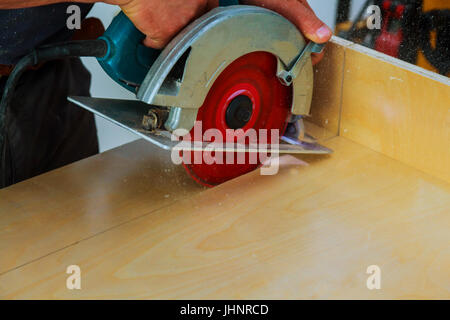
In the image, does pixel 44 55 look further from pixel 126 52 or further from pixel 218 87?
pixel 218 87

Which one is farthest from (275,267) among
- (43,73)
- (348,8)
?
(43,73)

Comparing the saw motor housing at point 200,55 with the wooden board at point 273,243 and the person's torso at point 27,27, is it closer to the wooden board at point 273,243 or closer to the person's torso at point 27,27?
the wooden board at point 273,243

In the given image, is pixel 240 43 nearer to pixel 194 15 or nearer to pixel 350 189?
pixel 194 15

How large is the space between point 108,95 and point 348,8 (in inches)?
42.8

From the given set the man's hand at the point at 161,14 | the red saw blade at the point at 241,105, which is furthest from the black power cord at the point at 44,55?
the red saw blade at the point at 241,105

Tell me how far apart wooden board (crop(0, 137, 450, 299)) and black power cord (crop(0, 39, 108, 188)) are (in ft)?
0.62

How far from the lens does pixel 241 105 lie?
121cm

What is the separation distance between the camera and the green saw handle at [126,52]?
1.18 m

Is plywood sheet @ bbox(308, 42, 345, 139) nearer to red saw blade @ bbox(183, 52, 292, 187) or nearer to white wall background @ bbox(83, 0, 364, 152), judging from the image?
red saw blade @ bbox(183, 52, 292, 187)

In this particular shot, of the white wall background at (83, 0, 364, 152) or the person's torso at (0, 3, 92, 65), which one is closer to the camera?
the person's torso at (0, 3, 92, 65)

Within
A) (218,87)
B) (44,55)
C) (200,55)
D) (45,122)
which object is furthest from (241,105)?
(45,122)

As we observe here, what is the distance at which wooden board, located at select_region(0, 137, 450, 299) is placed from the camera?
36.6 inches

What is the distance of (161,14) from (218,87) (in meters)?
0.19

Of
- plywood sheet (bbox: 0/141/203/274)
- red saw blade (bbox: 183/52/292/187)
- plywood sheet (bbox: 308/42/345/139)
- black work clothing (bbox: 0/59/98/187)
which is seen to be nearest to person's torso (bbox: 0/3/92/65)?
black work clothing (bbox: 0/59/98/187)
